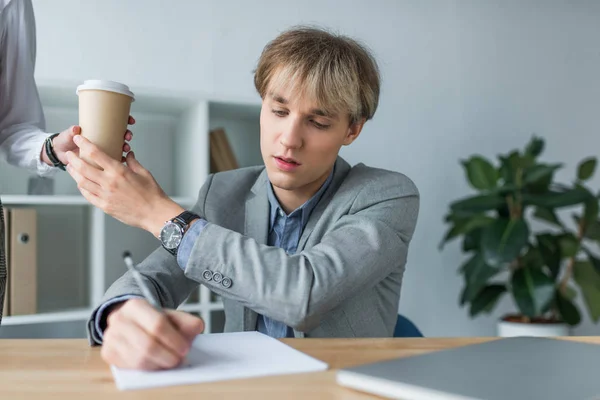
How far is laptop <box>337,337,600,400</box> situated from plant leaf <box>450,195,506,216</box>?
2.59 m

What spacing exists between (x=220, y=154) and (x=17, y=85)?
4.33 ft

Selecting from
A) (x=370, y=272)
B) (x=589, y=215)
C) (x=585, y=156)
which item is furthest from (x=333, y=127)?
(x=585, y=156)

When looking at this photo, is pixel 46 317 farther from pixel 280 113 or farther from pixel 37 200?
pixel 280 113

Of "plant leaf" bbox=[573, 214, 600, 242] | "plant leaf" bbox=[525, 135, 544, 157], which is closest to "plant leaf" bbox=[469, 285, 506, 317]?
"plant leaf" bbox=[573, 214, 600, 242]

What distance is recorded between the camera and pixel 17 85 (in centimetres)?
150

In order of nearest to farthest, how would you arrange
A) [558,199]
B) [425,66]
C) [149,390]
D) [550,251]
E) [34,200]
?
[149,390], [34,200], [558,199], [550,251], [425,66]

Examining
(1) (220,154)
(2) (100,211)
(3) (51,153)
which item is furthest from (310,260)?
(1) (220,154)

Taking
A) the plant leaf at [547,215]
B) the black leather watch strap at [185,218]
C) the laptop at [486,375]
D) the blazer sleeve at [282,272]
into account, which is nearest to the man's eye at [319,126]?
the blazer sleeve at [282,272]

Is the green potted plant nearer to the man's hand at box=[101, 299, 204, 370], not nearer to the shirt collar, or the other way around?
the shirt collar

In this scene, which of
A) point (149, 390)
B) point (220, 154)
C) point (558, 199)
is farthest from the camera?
point (558, 199)

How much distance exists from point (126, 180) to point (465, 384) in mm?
653

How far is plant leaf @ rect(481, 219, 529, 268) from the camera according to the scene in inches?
121

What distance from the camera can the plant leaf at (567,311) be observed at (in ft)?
11.1

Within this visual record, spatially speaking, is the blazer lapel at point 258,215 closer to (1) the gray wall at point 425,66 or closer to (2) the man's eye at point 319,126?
(2) the man's eye at point 319,126
